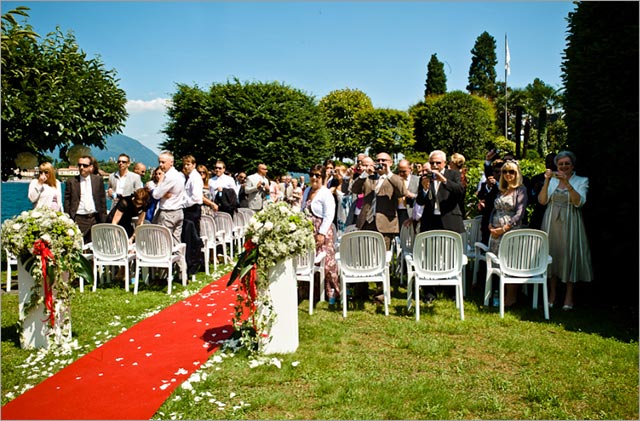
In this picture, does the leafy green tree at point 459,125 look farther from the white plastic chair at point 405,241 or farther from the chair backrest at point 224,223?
the white plastic chair at point 405,241

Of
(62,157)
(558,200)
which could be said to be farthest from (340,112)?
(558,200)

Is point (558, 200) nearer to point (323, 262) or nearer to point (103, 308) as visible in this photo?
point (323, 262)

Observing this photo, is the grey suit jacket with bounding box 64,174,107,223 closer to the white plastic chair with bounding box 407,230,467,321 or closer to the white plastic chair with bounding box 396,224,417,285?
the white plastic chair with bounding box 396,224,417,285

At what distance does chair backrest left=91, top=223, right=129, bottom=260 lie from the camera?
8.83 metres

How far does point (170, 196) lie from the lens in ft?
30.8

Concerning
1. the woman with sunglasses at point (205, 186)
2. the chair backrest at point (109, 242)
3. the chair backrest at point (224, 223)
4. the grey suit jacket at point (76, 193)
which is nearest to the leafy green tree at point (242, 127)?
the woman with sunglasses at point (205, 186)

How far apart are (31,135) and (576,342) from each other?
9.52 meters

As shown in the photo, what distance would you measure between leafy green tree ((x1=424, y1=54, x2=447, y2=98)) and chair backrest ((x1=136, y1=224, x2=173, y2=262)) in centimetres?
5838

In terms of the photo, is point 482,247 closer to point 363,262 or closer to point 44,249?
point 363,262

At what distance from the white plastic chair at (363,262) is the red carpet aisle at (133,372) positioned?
178 centimetres

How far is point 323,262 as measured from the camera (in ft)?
26.0

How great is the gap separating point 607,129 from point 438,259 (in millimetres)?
2954

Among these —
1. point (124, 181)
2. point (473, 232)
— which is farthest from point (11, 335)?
point (473, 232)

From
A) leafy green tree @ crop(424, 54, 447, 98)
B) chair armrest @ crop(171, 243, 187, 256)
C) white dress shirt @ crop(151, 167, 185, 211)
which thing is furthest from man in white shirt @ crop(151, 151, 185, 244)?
leafy green tree @ crop(424, 54, 447, 98)
